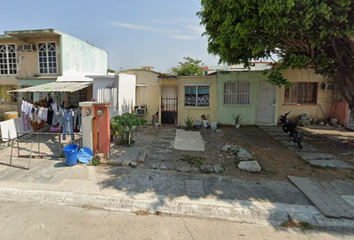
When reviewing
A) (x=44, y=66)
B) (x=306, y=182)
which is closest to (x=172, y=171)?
(x=306, y=182)

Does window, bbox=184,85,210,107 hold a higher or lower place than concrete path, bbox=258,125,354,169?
higher

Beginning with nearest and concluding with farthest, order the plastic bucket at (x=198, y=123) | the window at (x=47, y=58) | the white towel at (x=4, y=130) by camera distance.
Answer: the white towel at (x=4, y=130), the plastic bucket at (x=198, y=123), the window at (x=47, y=58)

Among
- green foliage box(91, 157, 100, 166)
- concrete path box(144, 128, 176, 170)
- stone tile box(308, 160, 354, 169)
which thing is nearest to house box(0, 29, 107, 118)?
concrete path box(144, 128, 176, 170)

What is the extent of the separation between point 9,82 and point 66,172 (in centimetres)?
1159

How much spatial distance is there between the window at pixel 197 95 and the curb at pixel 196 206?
25.2 feet

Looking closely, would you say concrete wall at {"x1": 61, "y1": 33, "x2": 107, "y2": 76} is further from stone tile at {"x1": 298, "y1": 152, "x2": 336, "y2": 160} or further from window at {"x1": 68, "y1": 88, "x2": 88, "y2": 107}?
stone tile at {"x1": 298, "y1": 152, "x2": 336, "y2": 160}

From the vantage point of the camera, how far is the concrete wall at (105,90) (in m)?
8.69

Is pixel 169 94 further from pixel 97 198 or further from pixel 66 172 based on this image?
pixel 97 198

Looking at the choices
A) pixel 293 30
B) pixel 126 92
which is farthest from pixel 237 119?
pixel 126 92

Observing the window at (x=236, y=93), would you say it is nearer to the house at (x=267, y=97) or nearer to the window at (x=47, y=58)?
the house at (x=267, y=97)

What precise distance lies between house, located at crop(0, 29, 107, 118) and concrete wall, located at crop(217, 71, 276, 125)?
9236 millimetres

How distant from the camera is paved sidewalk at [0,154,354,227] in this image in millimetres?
3914

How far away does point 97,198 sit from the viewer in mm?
4344

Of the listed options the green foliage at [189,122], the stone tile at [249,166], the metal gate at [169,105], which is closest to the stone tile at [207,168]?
the stone tile at [249,166]
